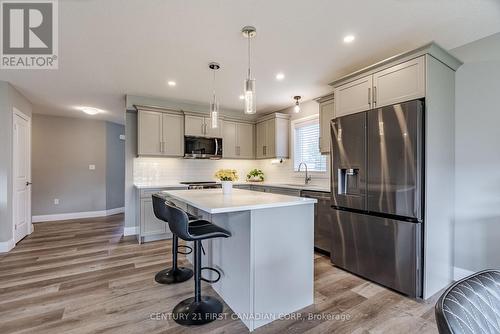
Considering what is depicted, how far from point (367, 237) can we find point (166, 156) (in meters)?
3.59

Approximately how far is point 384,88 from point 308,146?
2.18 metres

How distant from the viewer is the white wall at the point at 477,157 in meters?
2.38

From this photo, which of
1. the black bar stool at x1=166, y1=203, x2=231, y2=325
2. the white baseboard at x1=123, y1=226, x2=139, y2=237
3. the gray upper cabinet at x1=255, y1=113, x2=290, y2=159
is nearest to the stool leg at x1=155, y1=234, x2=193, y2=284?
the black bar stool at x1=166, y1=203, x2=231, y2=325

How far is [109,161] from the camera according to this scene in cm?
661

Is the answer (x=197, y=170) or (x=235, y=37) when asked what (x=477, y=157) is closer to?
(x=235, y=37)

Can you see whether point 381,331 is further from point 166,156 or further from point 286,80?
point 166,156

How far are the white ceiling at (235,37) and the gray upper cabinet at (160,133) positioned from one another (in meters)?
0.71

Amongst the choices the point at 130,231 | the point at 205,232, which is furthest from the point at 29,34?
the point at 130,231

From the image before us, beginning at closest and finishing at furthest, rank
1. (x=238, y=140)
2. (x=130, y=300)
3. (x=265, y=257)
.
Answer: (x=265, y=257) → (x=130, y=300) → (x=238, y=140)

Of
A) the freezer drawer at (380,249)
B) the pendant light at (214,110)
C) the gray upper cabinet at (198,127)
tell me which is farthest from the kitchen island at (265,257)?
the gray upper cabinet at (198,127)

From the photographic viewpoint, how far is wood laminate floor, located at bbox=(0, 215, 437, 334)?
191 cm

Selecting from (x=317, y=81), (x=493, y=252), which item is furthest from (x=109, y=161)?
(x=493, y=252)

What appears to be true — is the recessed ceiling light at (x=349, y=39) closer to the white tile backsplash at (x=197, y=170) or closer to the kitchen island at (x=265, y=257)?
the kitchen island at (x=265, y=257)

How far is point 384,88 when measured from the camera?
2.55m
